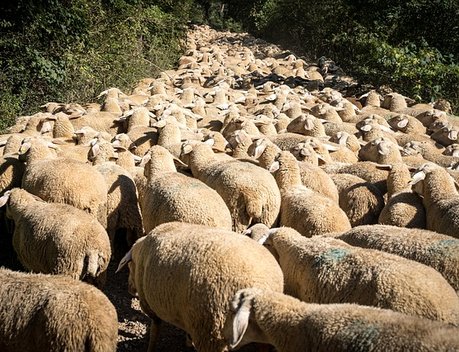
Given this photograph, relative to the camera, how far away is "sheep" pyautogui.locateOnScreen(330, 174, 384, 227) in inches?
265

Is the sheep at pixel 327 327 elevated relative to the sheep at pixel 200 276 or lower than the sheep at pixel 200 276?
elevated

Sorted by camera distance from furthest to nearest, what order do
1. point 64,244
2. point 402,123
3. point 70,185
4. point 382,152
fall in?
point 402,123
point 382,152
point 70,185
point 64,244

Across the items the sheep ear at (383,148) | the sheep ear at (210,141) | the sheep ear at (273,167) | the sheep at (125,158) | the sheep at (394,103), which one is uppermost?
the sheep ear at (273,167)

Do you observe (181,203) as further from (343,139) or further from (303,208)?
(343,139)

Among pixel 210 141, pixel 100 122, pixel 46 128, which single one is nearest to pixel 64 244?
pixel 210 141

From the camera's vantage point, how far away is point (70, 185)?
623 cm

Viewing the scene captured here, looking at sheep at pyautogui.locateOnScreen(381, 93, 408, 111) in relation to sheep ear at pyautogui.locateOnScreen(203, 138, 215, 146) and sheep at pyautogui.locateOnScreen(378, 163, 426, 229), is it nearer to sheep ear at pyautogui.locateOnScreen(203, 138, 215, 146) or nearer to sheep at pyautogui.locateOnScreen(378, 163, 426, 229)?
sheep ear at pyautogui.locateOnScreen(203, 138, 215, 146)

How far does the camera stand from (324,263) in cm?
444

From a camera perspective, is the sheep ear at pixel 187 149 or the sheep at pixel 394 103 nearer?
the sheep ear at pixel 187 149

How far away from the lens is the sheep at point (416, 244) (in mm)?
4547

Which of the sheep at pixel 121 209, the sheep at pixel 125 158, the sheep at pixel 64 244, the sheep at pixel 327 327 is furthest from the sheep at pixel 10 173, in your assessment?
the sheep at pixel 327 327

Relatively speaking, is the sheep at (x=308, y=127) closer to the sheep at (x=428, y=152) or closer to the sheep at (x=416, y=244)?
the sheep at (x=428, y=152)

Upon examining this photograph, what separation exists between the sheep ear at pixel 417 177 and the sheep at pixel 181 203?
2.43m

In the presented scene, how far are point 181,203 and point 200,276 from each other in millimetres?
1754
